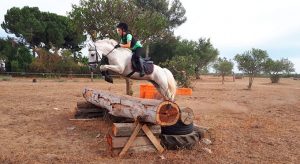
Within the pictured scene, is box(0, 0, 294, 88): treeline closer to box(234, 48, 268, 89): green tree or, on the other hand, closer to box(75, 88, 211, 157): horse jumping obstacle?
box(234, 48, 268, 89): green tree

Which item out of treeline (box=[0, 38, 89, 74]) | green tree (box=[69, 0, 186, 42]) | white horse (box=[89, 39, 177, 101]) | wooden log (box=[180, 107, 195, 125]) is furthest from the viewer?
treeline (box=[0, 38, 89, 74])

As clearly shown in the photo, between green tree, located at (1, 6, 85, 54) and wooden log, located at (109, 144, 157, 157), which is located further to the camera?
green tree, located at (1, 6, 85, 54)

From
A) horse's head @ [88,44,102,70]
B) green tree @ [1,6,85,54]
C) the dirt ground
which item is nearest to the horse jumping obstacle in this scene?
the dirt ground

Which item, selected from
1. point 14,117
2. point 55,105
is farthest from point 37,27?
point 14,117

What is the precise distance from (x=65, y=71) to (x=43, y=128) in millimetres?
33744

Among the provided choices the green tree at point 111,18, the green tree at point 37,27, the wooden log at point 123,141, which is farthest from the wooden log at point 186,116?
the green tree at point 37,27

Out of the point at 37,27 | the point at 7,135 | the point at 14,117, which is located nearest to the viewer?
the point at 7,135

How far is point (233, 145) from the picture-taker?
26.7 feet

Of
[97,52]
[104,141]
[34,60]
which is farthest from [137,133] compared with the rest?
[34,60]

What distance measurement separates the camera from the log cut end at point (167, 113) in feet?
22.8

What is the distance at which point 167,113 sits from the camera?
278 inches

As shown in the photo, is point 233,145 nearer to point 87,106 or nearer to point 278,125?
point 278,125

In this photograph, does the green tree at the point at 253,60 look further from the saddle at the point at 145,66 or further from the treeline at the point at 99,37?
the saddle at the point at 145,66

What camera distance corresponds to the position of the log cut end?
22.8ft
